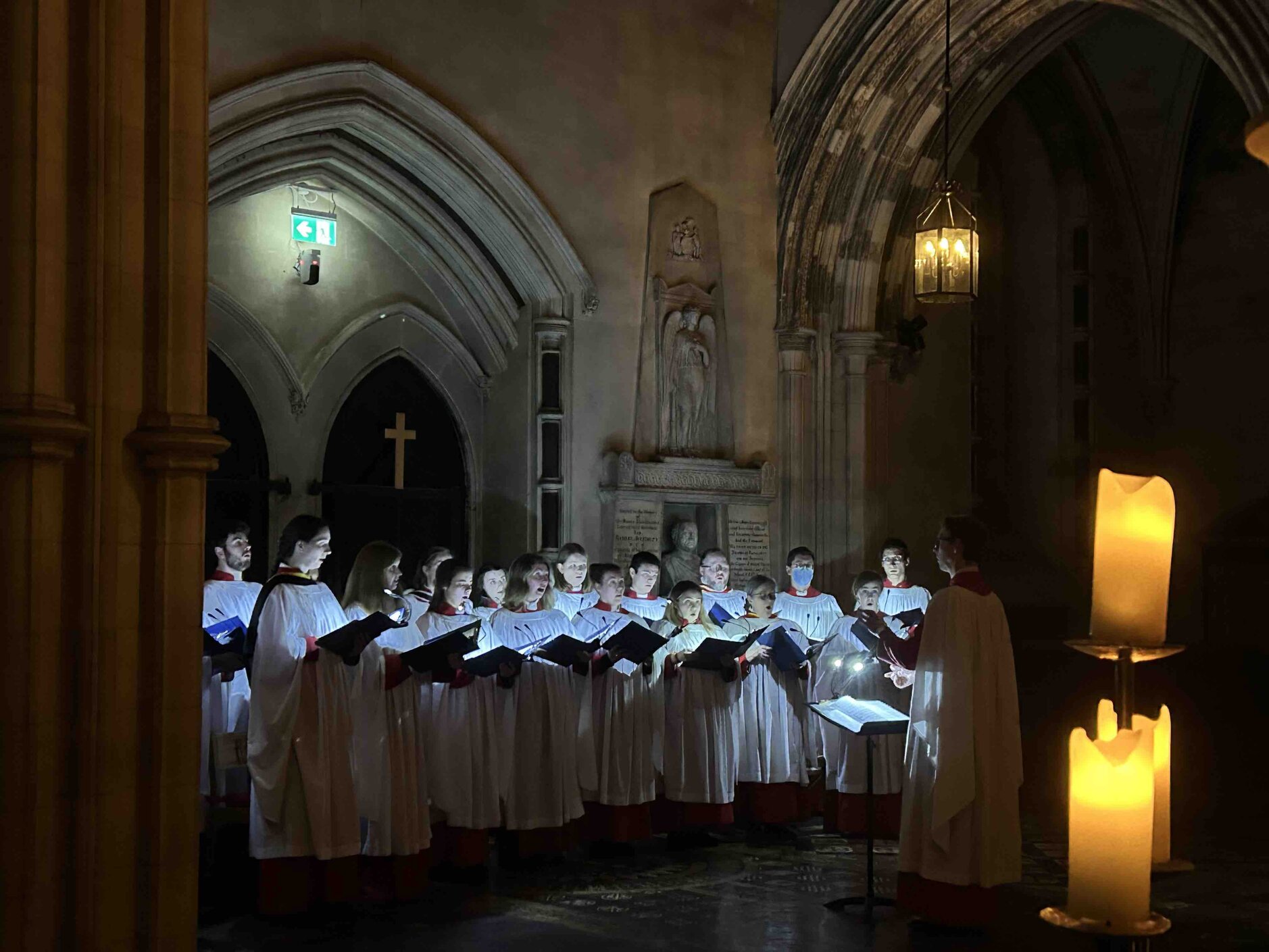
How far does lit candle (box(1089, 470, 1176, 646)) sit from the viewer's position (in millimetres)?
2469

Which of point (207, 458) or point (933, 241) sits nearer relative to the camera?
point (207, 458)

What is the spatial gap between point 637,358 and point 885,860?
4292 mm

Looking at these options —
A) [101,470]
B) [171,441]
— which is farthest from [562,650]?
[101,470]

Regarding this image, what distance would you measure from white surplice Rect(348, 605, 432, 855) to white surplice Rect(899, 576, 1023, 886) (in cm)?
232

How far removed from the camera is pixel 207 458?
14.8 ft

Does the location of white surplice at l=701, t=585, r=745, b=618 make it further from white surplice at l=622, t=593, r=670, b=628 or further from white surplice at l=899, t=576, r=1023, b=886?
white surplice at l=899, t=576, r=1023, b=886

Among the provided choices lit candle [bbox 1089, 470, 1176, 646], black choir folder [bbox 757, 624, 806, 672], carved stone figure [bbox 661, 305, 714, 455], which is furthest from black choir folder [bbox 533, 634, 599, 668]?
lit candle [bbox 1089, 470, 1176, 646]

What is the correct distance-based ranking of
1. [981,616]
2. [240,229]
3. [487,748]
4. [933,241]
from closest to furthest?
[981,616]
[487,748]
[933,241]
[240,229]

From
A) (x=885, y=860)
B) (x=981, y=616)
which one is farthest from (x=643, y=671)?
(x=981, y=616)

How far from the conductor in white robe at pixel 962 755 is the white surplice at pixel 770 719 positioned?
2463 millimetres

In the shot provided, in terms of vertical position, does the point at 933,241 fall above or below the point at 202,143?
above

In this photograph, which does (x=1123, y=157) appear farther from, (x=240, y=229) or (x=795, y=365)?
(x=240, y=229)

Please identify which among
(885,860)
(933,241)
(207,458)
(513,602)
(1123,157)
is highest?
(1123,157)

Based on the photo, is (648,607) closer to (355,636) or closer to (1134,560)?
(355,636)
